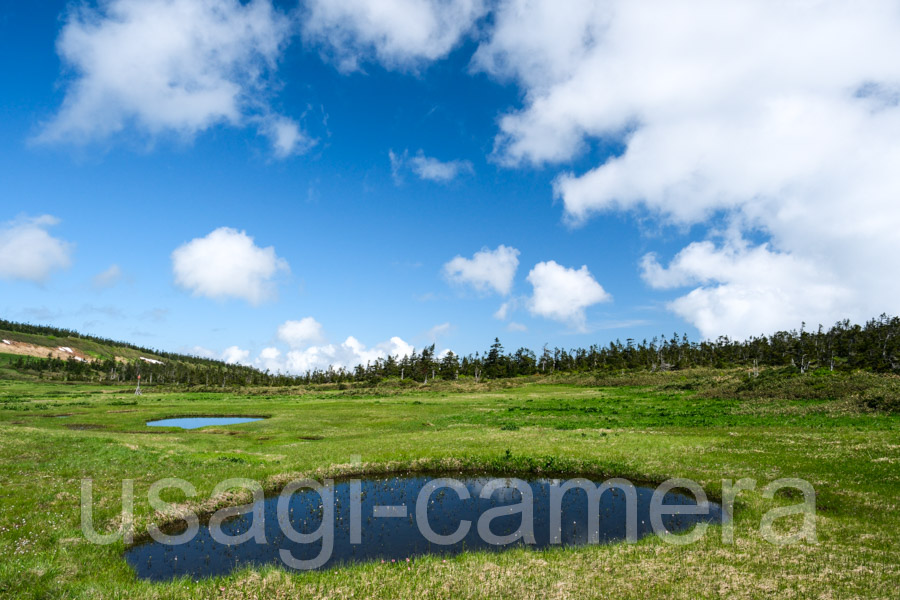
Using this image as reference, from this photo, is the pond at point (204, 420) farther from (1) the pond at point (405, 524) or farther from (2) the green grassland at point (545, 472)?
(1) the pond at point (405, 524)

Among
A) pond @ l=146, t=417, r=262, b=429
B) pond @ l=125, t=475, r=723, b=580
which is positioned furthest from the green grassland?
Answer: pond @ l=146, t=417, r=262, b=429

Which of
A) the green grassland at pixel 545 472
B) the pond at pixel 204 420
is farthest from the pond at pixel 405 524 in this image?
the pond at pixel 204 420

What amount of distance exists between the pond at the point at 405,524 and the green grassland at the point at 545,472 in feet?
5.30

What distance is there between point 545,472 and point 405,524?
11.3 m

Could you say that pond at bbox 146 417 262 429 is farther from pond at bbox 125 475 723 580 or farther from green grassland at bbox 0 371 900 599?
pond at bbox 125 475 723 580

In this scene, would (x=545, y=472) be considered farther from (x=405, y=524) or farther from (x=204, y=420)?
(x=204, y=420)

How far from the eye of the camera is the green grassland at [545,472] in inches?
460

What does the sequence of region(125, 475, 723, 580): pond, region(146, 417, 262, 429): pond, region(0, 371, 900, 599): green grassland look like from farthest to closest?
region(146, 417, 262, 429): pond
region(125, 475, 723, 580): pond
region(0, 371, 900, 599): green grassland

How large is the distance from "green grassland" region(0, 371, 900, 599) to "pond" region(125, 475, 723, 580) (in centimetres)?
162

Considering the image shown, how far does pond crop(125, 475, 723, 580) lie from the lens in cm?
1524

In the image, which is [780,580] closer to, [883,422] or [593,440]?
[593,440]

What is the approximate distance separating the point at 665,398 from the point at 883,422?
117 ft

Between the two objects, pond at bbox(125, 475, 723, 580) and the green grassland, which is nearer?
the green grassland

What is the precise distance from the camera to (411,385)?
136 metres
